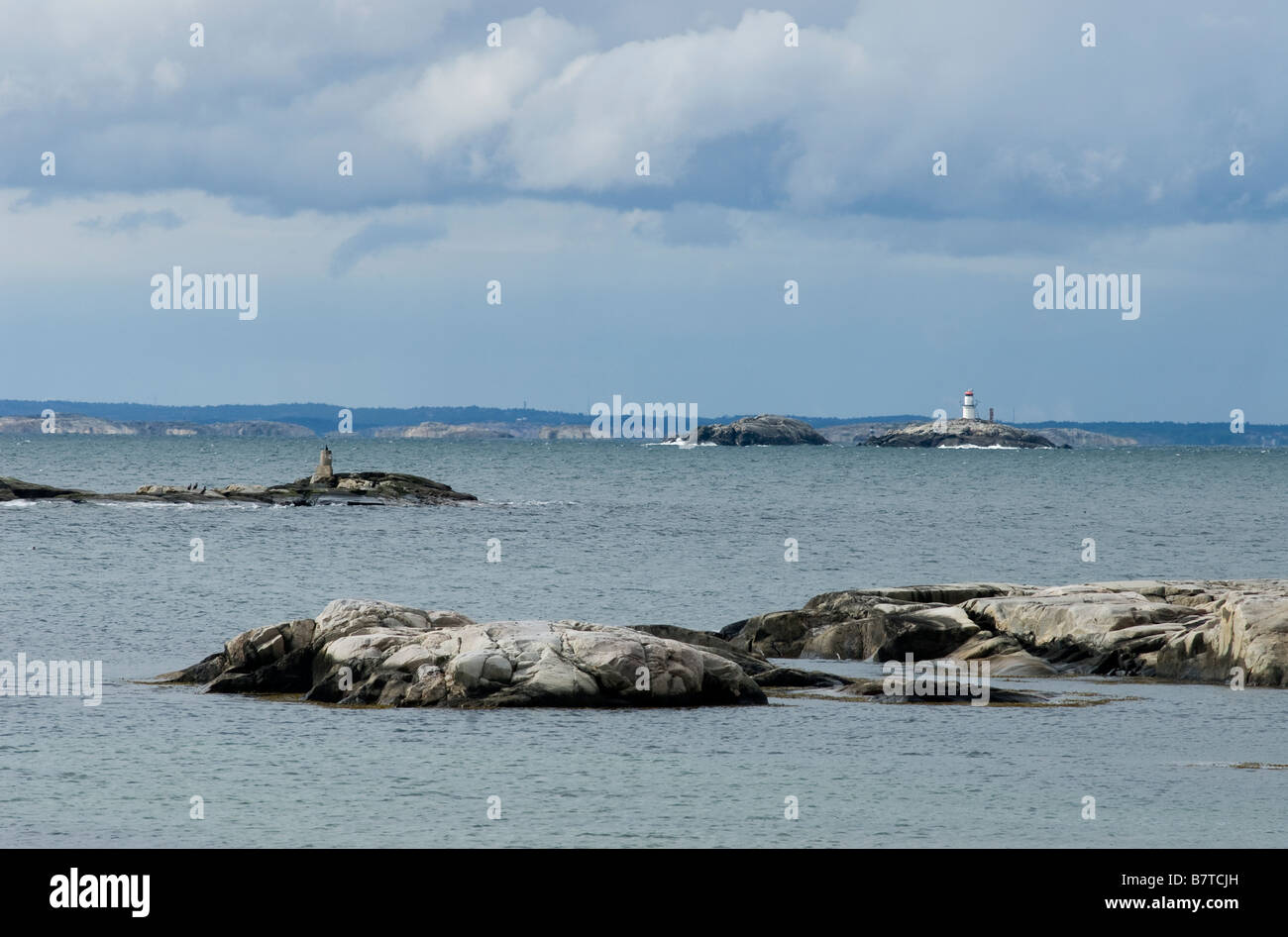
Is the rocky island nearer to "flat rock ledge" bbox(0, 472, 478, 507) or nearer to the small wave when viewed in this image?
"flat rock ledge" bbox(0, 472, 478, 507)

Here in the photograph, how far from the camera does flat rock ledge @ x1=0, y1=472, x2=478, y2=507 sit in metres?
84.6

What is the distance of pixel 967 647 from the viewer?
103 feet

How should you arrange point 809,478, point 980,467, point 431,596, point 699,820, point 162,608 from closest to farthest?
point 699,820 → point 162,608 → point 431,596 → point 809,478 → point 980,467

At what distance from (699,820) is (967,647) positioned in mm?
14280

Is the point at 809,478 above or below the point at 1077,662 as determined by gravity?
above

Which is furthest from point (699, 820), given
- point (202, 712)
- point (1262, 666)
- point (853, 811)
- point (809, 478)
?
point (809, 478)

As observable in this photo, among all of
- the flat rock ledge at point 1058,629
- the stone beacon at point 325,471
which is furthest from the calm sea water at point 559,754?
the stone beacon at point 325,471

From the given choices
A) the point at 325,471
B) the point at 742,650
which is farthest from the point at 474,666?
the point at 325,471

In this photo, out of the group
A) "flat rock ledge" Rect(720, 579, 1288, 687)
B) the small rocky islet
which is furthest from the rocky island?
the small rocky islet

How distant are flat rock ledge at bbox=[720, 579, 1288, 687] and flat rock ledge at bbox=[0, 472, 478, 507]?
178 ft

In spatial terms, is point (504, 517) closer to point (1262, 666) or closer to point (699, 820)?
point (1262, 666)

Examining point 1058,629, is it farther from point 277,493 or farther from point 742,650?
point 277,493

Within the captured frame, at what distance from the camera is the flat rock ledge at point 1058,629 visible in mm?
28703
